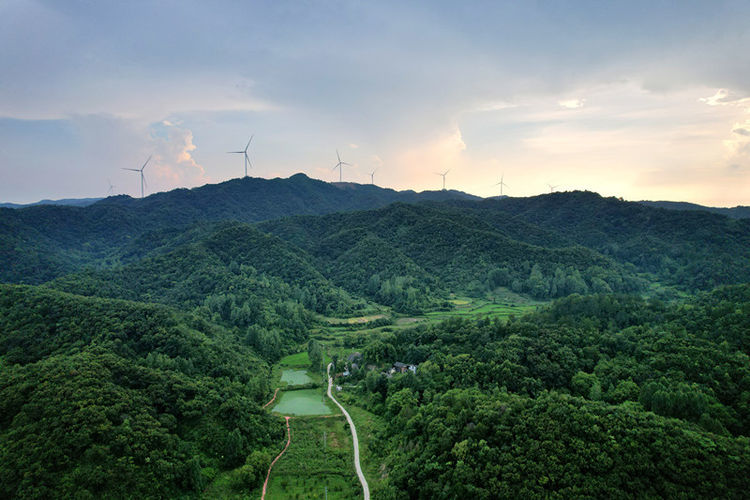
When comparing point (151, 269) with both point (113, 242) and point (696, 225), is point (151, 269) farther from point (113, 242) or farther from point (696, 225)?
point (696, 225)

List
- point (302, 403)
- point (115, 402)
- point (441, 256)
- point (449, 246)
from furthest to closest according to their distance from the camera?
point (449, 246)
point (441, 256)
point (302, 403)
point (115, 402)

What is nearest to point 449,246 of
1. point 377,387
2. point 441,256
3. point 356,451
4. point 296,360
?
point 441,256

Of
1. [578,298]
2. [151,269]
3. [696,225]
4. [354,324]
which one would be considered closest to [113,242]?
[151,269]

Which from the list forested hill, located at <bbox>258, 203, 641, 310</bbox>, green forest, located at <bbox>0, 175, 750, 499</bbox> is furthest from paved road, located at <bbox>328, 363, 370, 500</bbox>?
forested hill, located at <bbox>258, 203, 641, 310</bbox>

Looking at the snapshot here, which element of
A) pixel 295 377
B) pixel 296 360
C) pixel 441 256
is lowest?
pixel 295 377

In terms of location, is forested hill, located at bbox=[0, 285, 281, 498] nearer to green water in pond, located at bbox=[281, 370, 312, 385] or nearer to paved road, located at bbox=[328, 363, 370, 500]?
green water in pond, located at bbox=[281, 370, 312, 385]

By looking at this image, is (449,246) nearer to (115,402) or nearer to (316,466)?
(316,466)

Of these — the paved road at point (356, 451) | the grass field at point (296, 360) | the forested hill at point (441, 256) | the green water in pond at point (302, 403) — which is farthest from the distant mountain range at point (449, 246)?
the paved road at point (356, 451)
